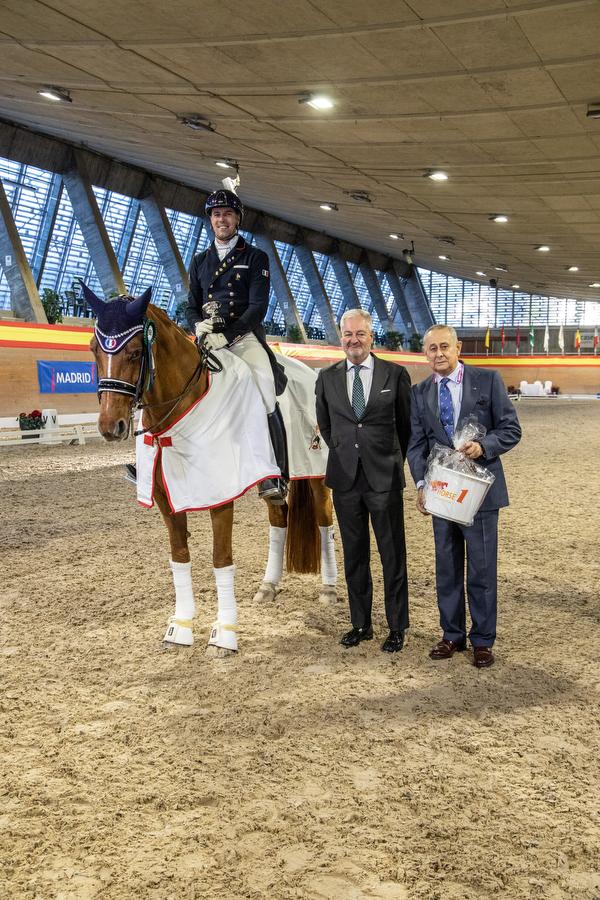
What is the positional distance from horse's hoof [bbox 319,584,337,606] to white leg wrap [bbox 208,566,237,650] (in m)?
0.96

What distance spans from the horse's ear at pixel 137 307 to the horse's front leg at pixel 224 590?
46.3 inches

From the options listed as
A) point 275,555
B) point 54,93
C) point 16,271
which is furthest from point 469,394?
point 16,271

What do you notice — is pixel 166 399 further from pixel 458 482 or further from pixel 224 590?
pixel 458 482

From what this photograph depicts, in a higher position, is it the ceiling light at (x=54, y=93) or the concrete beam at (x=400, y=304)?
the ceiling light at (x=54, y=93)

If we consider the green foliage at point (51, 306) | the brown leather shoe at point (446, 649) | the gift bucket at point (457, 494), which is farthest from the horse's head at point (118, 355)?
the green foliage at point (51, 306)

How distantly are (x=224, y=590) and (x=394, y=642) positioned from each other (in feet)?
3.30

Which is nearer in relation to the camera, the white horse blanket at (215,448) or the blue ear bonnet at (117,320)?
the blue ear bonnet at (117,320)

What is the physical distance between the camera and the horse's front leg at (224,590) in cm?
393

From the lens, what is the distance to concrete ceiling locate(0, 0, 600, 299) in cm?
743

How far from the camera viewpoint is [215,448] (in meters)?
3.96

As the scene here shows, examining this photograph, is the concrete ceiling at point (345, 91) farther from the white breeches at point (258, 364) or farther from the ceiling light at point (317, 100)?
the white breeches at point (258, 364)

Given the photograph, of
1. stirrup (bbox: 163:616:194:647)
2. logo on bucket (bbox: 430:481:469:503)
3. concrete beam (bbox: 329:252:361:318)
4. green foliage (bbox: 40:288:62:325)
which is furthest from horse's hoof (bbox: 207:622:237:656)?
concrete beam (bbox: 329:252:361:318)

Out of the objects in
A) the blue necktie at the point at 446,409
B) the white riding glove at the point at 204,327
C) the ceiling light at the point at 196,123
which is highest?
the ceiling light at the point at 196,123

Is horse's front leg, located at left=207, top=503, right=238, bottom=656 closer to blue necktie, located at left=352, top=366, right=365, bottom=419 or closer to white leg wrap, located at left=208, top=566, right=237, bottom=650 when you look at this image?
white leg wrap, located at left=208, top=566, right=237, bottom=650
